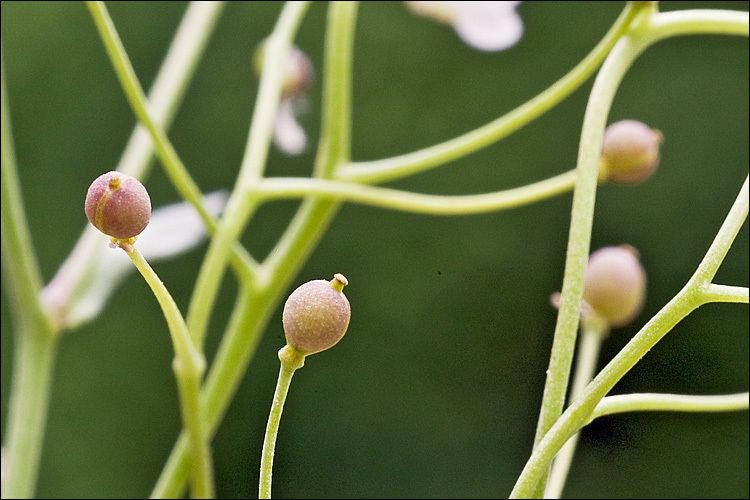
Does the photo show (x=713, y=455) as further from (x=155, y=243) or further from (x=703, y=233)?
(x=155, y=243)

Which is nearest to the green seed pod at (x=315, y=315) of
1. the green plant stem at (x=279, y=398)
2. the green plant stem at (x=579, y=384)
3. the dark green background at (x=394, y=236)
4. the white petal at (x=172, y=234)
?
the green plant stem at (x=279, y=398)

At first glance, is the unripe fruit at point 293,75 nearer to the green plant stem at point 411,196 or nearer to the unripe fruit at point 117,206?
the green plant stem at point 411,196

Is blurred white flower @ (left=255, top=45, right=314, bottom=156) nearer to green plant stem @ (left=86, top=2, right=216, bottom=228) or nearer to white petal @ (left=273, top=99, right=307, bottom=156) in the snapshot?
white petal @ (left=273, top=99, right=307, bottom=156)

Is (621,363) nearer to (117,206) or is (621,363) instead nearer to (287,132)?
(117,206)

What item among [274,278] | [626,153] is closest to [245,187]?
[274,278]

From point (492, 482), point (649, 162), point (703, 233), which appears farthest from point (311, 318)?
point (703, 233)
